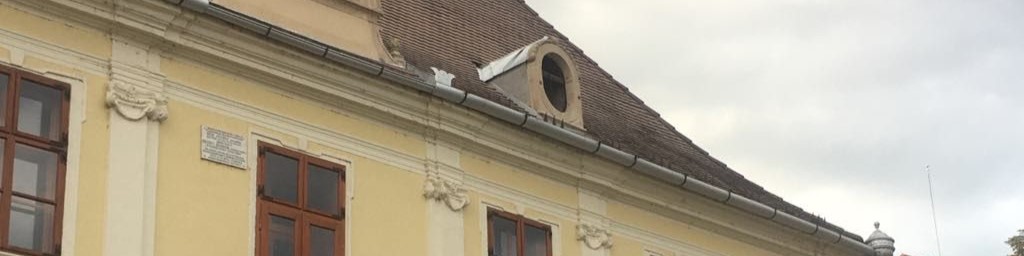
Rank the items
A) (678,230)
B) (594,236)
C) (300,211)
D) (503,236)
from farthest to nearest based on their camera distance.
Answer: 1. (678,230)
2. (594,236)
3. (503,236)
4. (300,211)

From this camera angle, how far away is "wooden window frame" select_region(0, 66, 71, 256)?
14.4 m

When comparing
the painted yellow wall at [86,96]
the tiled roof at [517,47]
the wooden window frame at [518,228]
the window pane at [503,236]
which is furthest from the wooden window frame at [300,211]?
the tiled roof at [517,47]

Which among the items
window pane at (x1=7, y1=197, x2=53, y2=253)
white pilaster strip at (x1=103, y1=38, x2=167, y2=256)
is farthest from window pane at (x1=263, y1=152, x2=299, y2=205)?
window pane at (x1=7, y1=197, x2=53, y2=253)

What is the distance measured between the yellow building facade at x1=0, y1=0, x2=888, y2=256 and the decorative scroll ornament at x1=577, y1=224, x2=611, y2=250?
0.06ft

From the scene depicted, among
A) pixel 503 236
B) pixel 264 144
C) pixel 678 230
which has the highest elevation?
pixel 678 230

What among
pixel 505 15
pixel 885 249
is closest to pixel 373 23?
pixel 505 15

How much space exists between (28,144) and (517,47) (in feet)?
27.7

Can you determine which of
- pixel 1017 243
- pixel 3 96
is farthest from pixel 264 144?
pixel 1017 243

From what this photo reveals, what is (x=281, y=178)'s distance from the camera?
16609 mm

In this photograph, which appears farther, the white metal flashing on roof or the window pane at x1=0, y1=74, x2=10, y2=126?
the white metal flashing on roof

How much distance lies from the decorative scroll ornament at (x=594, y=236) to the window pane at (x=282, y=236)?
4138mm

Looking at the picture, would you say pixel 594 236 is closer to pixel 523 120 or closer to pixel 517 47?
pixel 523 120

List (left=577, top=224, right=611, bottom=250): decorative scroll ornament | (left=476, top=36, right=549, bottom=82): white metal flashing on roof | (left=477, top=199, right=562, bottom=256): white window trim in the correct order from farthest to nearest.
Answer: (left=476, top=36, right=549, bottom=82): white metal flashing on roof
(left=577, top=224, right=611, bottom=250): decorative scroll ornament
(left=477, top=199, right=562, bottom=256): white window trim

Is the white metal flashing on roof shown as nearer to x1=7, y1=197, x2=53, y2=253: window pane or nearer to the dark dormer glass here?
the dark dormer glass
